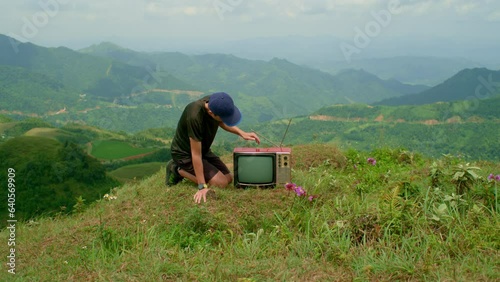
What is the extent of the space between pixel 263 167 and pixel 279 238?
1382 millimetres

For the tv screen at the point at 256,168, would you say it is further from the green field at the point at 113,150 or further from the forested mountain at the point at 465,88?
the forested mountain at the point at 465,88

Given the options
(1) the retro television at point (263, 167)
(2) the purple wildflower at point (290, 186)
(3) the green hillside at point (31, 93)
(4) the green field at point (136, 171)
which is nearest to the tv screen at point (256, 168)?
(1) the retro television at point (263, 167)

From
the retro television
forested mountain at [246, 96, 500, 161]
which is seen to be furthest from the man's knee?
forested mountain at [246, 96, 500, 161]

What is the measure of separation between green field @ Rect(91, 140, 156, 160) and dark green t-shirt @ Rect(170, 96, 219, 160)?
51.7 metres

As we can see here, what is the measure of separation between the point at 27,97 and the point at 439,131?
127969mm

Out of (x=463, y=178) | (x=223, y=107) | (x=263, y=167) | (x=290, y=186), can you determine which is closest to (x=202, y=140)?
(x=223, y=107)

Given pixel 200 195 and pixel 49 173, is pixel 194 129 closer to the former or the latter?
pixel 200 195

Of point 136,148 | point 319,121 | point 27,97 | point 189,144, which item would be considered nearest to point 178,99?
point 27,97

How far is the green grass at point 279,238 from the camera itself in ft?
11.3

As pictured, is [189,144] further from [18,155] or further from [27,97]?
[27,97]

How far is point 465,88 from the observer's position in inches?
5650

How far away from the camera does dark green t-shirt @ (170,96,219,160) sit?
5031 mm

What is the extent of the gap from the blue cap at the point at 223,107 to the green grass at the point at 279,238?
89cm

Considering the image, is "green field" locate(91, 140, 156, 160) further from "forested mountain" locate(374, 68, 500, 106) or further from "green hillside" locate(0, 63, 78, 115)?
"forested mountain" locate(374, 68, 500, 106)
